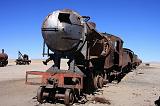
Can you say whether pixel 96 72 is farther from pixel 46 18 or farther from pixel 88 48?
pixel 46 18

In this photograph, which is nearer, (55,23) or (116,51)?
(55,23)

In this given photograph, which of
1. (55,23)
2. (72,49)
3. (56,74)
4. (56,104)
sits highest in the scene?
(55,23)

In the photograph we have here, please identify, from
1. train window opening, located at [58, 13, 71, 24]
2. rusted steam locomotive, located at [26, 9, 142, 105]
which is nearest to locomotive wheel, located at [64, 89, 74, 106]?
rusted steam locomotive, located at [26, 9, 142, 105]

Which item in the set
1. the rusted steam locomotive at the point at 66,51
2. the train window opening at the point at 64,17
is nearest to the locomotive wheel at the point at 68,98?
the rusted steam locomotive at the point at 66,51

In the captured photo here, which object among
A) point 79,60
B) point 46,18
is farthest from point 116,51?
point 46,18

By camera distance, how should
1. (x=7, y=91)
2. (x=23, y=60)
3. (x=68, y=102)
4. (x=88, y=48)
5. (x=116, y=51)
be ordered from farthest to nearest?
(x=23, y=60) < (x=116, y=51) < (x=7, y=91) < (x=88, y=48) < (x=68, y=102)

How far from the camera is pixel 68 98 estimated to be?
1091 centimetres

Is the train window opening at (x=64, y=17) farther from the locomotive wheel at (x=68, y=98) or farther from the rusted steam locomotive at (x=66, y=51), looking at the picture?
the locomotive wheel at (x=68, y=98)

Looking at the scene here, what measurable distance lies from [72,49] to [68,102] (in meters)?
2.23

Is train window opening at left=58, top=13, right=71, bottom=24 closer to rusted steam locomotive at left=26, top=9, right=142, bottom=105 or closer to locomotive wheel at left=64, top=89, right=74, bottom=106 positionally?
rusted steam locomotive at left=26, top=9, right=142, bottom=105

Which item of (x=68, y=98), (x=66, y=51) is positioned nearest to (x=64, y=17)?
(x=66, y=51)

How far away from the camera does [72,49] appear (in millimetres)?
11906

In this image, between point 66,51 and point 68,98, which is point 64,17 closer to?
point 66,51

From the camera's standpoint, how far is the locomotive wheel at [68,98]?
35.8ft
